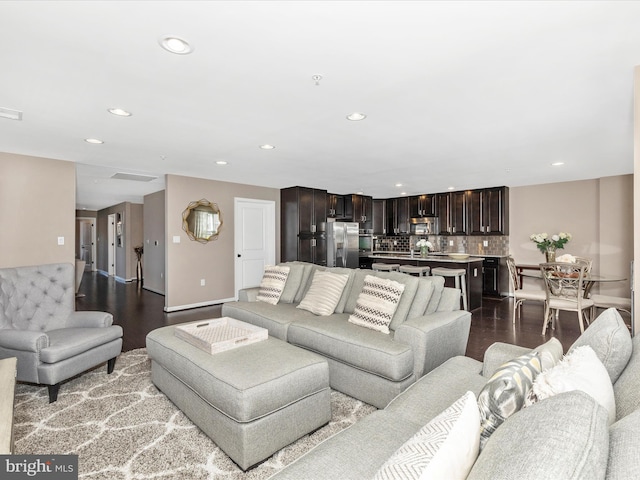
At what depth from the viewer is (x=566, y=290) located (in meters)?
4.54

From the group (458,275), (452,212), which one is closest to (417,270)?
(458,275)

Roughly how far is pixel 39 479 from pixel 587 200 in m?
8.22

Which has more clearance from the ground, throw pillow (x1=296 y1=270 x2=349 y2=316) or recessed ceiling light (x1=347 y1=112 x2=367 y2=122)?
recessed ceiling light (x1=347 y1=112 x2=367 y2=122)

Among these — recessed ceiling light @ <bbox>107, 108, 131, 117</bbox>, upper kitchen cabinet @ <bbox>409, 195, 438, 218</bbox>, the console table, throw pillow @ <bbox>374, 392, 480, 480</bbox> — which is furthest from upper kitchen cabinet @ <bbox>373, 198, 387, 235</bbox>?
throw pillow @ <bbox>374, 392, 480, 480</bbox>

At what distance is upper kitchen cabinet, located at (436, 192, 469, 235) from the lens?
773 cm

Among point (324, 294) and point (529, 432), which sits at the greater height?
point (529, 432)

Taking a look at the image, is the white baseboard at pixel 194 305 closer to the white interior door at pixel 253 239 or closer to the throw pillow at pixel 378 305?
the white interior door at pixel 253 239

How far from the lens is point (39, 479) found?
1.45 metres

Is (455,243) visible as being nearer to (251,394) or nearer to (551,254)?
(551,254)

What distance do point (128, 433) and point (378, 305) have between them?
1.96m

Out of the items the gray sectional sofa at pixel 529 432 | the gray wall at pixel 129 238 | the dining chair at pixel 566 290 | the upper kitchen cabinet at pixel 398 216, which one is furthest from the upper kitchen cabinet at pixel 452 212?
the gray wall at pixel 129 238

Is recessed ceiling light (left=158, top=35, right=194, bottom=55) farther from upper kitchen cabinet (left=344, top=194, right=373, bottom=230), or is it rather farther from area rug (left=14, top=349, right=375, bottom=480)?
upper kitchen cabinet (left=344, top=194, right=373, bottom=230)

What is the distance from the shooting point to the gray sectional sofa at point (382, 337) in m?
2.31

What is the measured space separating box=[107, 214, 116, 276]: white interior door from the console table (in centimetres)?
905
